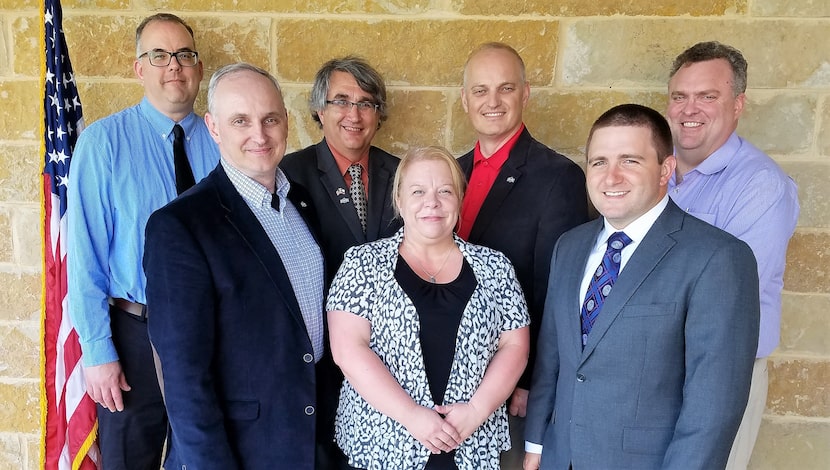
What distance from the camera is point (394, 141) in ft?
10.1

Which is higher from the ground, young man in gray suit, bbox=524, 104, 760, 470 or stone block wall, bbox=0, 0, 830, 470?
stone block wall, bbox=0, 0, 830, 470

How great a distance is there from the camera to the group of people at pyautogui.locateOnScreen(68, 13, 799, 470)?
1.70m

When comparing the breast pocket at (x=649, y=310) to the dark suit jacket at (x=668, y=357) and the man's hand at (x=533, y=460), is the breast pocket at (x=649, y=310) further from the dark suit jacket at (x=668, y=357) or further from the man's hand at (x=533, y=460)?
the man's hand at (x=533, y=460)

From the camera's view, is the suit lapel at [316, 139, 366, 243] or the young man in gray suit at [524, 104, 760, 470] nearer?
the young man in gray suit at [524, 104, 760, 470]

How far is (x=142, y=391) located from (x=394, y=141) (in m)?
1.63

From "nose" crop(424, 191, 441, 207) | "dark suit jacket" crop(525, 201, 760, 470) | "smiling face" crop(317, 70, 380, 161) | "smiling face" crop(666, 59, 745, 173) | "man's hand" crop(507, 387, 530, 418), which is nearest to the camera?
"dark suit jacket" crop(525, 201, 760, 470)

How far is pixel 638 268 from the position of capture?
174cm

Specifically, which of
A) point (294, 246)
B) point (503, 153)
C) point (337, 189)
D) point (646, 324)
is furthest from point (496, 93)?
point (646, 324)

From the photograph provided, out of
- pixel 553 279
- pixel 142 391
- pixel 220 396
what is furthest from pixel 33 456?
pixel 553 279

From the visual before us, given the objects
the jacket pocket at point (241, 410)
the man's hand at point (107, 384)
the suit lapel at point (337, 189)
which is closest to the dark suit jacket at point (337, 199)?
the suit lapel at point (337, 189)

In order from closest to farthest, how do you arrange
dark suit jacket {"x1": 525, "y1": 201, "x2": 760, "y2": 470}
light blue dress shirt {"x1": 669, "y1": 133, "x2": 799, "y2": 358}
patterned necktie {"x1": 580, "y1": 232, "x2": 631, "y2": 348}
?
dark suit jacket {"x1": 525, "y1": 201, "x2": 760, "y2": 470}
patterned necktie {"x1": 580, "y1": 232, "x2": 631, "y2": 348}
light blue dress shirt {"x1": 669, "y1": 133, "x2": 799, "y2": 358}

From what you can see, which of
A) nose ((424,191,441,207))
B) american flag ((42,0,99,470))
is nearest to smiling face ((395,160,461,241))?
nose ((424,191,441,207))

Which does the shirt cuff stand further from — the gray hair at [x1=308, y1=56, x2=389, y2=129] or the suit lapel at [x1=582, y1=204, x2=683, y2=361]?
the suit lapel at [x1=582, y1=204, x2=683, y2=361]

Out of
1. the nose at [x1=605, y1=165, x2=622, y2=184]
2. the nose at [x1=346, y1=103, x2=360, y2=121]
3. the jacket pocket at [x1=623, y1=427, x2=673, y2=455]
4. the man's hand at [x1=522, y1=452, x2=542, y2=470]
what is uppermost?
the nose at [x1=346, y1=103, x2=360, y2=121]
